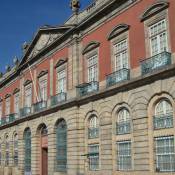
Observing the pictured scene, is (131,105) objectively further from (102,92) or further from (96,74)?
(96,74)

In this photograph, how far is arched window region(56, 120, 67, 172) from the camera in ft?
87.3

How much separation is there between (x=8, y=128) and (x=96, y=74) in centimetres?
1598

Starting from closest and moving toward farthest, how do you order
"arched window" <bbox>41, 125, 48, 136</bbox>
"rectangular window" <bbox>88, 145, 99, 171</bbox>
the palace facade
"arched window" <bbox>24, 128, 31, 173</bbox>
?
1. the palace facade
2. "rectangular window" <bbox>88, 145, 99, 171</bbox>
3. "arched window" <bbox>41, 125, 48, 136</bbox>
4. "arched window" <bbox>24, 128, 31, 173</bbox>

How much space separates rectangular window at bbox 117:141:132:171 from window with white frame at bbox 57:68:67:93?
24.5ft

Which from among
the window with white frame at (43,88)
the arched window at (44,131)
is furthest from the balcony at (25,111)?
the arched window at (44,131)

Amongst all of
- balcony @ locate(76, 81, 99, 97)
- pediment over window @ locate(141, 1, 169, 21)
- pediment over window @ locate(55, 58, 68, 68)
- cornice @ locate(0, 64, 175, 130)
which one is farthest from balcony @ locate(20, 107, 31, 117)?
pediment over window @ locate(141, 1, 169, 21)

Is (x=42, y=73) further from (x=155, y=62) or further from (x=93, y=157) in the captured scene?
(x=155, y=62)

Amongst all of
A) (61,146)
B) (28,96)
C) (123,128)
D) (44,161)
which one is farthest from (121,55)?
(28,96)

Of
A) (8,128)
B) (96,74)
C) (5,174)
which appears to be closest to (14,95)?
(8,128)

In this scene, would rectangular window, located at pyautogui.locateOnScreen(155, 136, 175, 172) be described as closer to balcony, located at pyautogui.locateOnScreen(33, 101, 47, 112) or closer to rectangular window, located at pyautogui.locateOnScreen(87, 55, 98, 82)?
rectangular window, located at pyautogui.locateOnScreen(87, 55, 98, 82)

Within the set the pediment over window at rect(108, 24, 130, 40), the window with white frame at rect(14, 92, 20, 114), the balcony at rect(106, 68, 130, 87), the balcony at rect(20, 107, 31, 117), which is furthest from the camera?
the window with white frame at rect(14, 92, 20, 114)

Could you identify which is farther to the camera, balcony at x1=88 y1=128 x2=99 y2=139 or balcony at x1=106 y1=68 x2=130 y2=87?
balcony at x1=88 y1=128 x2=99 y2=139

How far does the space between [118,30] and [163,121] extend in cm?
611

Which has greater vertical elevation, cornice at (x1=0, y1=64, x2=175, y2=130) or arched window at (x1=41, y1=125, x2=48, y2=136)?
cornice at (x1=0, y1=64, x2=175, y2=130)
